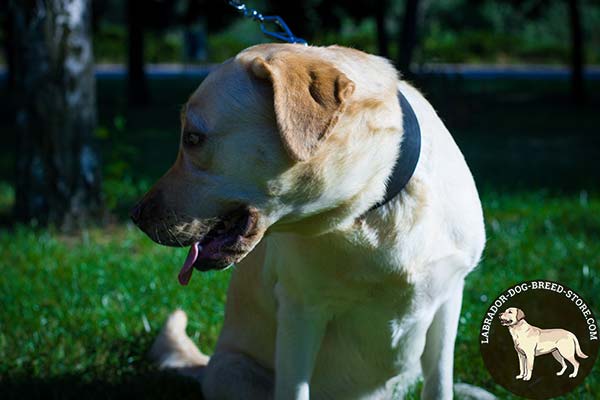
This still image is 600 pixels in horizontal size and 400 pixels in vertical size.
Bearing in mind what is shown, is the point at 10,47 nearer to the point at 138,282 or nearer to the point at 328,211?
the point at 138,282

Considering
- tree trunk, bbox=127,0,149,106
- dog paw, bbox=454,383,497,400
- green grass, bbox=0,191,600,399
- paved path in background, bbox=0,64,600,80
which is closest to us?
dog paw, bbox=454,383,497,400

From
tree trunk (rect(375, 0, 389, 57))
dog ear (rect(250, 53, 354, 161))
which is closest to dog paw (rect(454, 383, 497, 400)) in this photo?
dog ear (rect(250, 53, 354, 161))

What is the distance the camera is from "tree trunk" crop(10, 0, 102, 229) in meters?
5.97

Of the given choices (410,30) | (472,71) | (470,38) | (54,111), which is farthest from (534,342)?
(470,38)

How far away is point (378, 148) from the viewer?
98.7 inches

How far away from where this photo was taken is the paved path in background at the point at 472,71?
2553 cm

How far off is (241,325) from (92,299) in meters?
1.69

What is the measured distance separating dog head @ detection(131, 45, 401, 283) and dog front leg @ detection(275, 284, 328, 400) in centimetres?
35

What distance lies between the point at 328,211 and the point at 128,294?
8.32 feet

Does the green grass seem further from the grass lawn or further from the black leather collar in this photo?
the black leather collar

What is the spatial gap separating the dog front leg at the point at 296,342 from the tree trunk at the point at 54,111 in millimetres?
3729

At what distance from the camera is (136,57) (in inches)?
685

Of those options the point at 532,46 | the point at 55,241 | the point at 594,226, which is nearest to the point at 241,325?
the point at 55,241

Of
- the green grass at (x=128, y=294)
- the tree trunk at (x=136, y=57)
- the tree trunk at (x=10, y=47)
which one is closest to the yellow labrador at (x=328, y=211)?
the green grass at (x=128, y=294)
